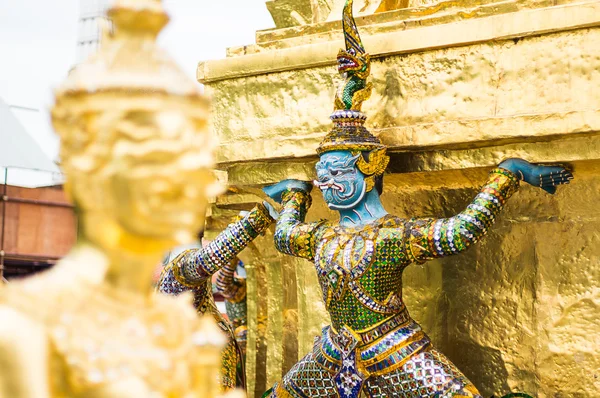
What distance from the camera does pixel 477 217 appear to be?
4.05m

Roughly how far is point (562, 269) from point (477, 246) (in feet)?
1.43

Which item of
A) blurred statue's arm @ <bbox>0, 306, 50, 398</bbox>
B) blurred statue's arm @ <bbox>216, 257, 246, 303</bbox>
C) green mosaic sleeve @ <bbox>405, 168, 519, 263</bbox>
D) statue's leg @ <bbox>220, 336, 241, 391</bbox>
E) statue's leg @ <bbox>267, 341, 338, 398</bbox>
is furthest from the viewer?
blurred statue's arm @ <bbox>216, 257, 246, 303</bbox>

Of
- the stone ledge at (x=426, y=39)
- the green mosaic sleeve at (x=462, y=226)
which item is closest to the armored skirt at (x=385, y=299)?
the green mosaic sleeve at (x=462, y=226)

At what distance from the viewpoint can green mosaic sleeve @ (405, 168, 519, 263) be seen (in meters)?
4.04

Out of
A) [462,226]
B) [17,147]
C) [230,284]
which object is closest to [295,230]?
[462,226]

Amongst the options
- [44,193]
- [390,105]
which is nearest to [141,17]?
[390,105]

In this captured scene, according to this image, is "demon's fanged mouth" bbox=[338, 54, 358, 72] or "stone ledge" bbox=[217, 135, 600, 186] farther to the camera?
"demon's fanged mouth" bbox=[338, 54, 358, 72]

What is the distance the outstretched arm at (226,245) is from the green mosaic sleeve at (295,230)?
0.80 feet

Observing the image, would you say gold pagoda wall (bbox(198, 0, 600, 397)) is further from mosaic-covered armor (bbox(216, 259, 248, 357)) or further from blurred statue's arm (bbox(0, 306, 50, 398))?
blurred statue's arm (bbox(0, 306, 50, 398))

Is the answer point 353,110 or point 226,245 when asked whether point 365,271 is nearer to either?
point 353,110

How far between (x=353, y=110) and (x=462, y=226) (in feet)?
2.32

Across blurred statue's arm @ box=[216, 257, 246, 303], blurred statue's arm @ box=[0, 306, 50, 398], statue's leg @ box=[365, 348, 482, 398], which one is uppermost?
blurred statue's arm @ box=[0, 306, 50, 398]

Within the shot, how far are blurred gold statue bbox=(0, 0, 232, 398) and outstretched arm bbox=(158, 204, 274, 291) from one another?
9.96ft

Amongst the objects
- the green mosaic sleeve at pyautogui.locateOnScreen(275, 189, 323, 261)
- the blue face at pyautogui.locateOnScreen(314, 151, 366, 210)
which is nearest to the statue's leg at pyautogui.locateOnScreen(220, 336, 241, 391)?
the green mosaic sleeve at pyautogui.locateOnScreen(275, 189, 323, 261)
